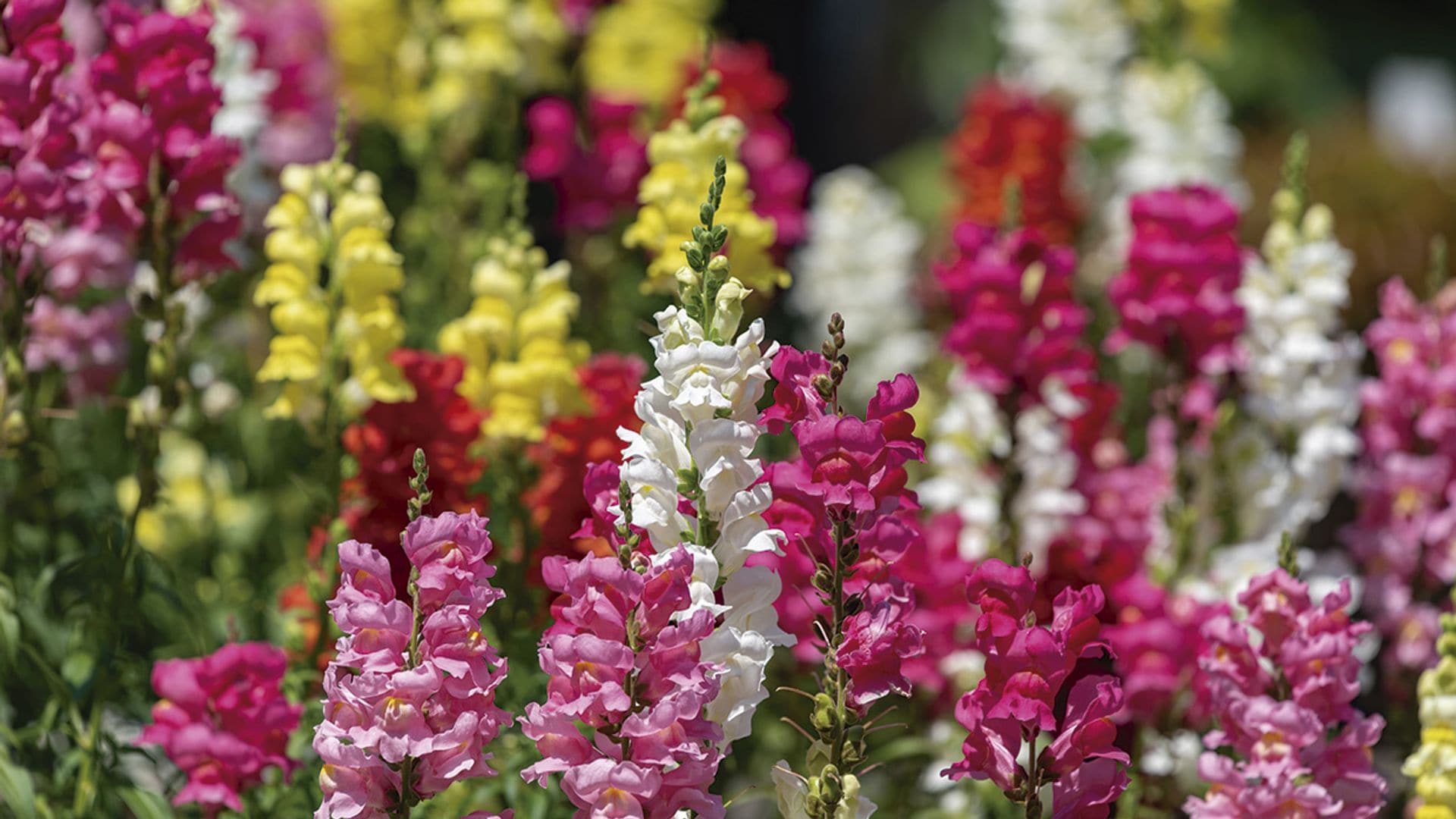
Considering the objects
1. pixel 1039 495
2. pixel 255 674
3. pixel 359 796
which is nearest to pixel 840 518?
pixel 359 796

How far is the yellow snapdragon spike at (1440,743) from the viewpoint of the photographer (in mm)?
2475

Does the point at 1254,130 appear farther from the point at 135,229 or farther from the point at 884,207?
the point at 135,229

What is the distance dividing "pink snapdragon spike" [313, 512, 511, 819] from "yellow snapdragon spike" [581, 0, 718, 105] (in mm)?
3589

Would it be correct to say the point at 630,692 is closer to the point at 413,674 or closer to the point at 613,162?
the point at 413,674

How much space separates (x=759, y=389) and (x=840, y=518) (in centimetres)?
19

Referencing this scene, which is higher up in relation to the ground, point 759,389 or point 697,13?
point 759,389

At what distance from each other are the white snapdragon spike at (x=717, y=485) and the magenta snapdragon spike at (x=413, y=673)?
0.24m

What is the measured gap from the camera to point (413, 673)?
1924 millimetres

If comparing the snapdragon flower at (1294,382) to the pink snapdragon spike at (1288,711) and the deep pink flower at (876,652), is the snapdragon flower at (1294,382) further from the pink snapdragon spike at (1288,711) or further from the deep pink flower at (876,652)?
the deep pink flower at (876,652)

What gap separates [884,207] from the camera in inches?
210

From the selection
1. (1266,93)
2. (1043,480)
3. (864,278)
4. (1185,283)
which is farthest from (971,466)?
(1266,93)

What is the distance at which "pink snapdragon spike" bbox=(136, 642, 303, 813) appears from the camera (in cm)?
244

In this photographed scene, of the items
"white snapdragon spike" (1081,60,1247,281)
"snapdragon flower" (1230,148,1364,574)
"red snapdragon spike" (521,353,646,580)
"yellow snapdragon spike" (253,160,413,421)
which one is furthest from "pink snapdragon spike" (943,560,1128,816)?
"white snapdragon spike" (1081,60,1247,281)

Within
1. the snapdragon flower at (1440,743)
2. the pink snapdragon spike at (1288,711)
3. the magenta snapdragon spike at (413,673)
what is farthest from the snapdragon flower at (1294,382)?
the magenta snapdragon spike at (413,673)
